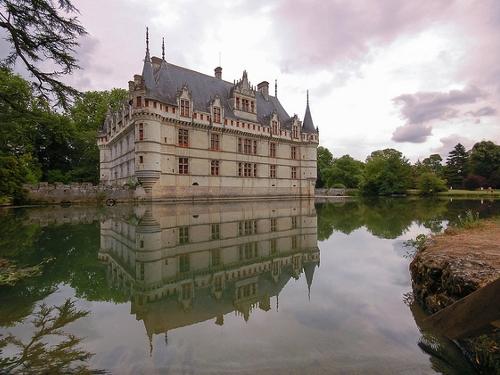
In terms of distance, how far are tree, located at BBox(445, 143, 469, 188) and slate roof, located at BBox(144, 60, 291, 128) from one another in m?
39.8

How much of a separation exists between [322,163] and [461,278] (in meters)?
68.0

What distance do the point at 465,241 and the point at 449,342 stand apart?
2844 mm

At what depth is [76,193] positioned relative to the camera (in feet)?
77.6

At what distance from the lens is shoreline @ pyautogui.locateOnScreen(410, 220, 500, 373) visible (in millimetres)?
2746

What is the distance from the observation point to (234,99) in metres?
32.4

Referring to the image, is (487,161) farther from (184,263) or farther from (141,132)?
(184,263)

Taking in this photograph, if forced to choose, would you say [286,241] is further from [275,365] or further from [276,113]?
[276,113]

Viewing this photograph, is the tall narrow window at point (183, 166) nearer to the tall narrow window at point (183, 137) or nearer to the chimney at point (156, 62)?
the tall narrow window at point (183, 137)

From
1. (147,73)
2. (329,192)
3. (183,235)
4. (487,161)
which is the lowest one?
(183,235)

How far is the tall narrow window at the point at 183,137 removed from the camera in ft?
91.0

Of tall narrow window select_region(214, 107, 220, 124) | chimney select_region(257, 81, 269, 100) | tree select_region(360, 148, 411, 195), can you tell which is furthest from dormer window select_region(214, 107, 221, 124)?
tree select_region(360, 148, 411, 195)

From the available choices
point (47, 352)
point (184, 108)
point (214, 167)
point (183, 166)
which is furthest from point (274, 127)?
point (47, 352)

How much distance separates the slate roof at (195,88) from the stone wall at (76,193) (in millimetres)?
8176

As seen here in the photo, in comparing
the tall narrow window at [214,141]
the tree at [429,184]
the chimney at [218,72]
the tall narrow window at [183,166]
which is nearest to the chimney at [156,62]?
the chimney at [218,72]
